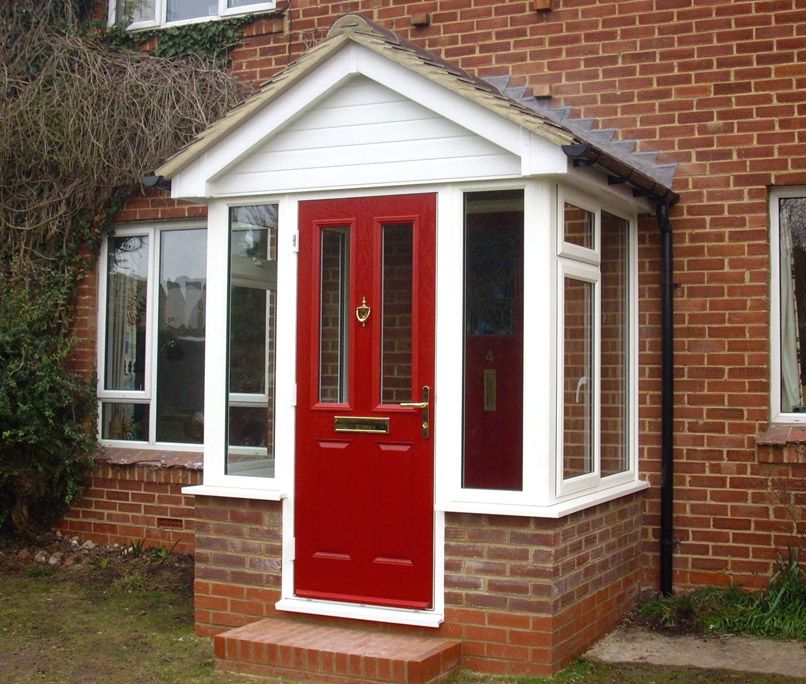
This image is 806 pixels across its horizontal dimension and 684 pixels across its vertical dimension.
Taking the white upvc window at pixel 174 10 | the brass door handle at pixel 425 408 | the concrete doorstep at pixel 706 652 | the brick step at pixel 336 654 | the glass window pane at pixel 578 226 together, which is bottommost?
the concrete doorstep at pixel 706 652

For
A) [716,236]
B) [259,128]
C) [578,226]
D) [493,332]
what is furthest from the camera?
[716,236]

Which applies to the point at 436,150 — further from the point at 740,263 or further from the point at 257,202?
the point at 740,263

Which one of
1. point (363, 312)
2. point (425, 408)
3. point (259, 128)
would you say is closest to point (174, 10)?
point (259, 128)

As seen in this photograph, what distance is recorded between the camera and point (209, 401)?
6.77m

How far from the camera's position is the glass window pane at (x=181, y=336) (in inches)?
351

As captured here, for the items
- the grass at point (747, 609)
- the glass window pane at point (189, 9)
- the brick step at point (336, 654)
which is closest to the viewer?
the brick step at point (336, 654)

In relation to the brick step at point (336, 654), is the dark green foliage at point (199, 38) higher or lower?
higher

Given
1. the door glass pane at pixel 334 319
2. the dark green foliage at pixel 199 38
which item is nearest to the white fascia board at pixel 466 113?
the door glass pane at pixel 334 319

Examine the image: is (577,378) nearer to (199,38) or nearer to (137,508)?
(137,508)

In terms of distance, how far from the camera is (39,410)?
336 inches

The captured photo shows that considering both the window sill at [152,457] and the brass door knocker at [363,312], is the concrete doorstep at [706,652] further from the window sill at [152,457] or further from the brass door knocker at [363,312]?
the window sill at [152,457]

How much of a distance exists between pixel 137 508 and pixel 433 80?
468 centimetres

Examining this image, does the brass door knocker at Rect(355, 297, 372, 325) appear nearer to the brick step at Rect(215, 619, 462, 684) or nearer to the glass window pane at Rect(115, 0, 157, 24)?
the brick step at Rect(215, 619, 462, 684)

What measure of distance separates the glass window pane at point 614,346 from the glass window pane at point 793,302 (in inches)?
40.6
